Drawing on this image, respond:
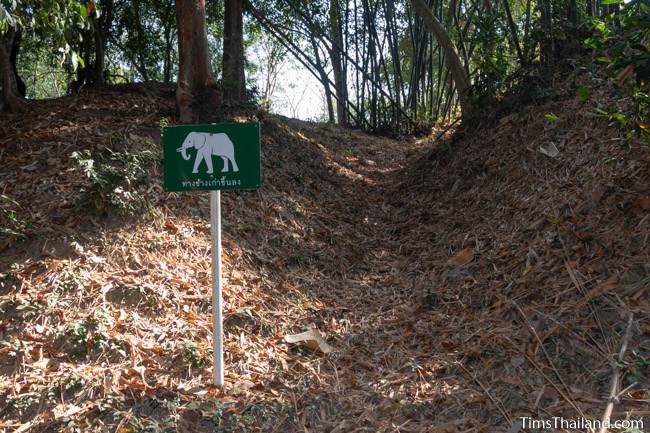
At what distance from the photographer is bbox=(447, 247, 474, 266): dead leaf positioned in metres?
5.03

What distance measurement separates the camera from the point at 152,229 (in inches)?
187

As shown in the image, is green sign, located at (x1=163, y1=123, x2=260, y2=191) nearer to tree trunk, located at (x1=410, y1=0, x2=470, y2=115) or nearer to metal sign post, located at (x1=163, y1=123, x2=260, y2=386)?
metal sign post, located at (x1=163, y1=123, x2=260, y2=386)

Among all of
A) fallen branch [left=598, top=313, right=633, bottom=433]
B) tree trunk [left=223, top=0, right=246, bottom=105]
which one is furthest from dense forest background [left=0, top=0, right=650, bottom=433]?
tree trunk [left=223, top=0, right=246, bottom=105]

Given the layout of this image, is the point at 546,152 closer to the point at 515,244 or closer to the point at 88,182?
the point at 515,244

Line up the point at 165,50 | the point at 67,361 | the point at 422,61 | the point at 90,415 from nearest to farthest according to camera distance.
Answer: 1. the point at 90,415
2. the point at 67,361
3. the point at 165,50
4. the point at 422,61

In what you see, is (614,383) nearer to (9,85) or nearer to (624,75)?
(624,75)

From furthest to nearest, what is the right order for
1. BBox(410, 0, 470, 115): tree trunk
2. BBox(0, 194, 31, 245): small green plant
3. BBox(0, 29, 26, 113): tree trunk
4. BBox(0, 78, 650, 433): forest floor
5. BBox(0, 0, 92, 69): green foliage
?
BBox(410, 0, 470, 115): tree trunk, BBox(0, 29, 26, 113): tree trunk, BBox(0, 194, 31, 245): small green plant, BBox(0, 0, 92, 69): green foliage, BBox(0, 78, 650, 433): forest floor

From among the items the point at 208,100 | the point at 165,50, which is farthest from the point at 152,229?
the point at 165,50

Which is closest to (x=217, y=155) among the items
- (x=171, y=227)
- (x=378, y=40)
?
(x=171, y=227)

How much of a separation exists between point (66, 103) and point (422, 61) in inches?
318

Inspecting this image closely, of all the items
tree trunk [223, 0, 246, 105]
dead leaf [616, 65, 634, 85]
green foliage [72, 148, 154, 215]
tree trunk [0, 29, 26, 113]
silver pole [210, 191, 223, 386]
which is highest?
tree trunk [223, 0, 246, 105]

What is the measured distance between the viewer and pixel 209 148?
329 centimetres

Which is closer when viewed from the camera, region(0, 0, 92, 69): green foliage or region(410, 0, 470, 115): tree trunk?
region(0, 0, 92, 69): green foliage

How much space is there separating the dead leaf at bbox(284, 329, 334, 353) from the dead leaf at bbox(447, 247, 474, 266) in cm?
164
